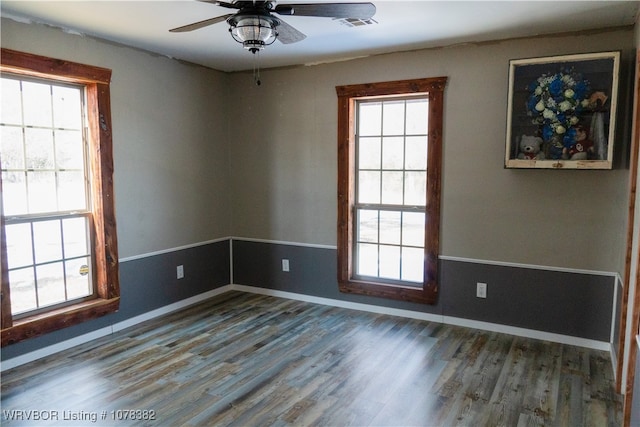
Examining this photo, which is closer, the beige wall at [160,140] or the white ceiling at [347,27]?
the white ceiling at [347,27]

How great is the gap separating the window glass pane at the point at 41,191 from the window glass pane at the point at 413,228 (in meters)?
3.10

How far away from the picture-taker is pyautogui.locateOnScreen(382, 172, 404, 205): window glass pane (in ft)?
14.4

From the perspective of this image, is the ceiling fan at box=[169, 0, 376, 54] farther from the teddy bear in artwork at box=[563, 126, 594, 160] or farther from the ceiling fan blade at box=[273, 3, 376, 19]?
the teddy bear in artwork at box=[563, 126, 594, 160]

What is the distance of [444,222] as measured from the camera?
13.5ft

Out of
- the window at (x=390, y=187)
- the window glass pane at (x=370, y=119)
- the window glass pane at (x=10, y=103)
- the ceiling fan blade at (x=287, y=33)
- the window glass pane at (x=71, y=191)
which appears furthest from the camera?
the window glass pane at (x=370, y=119)

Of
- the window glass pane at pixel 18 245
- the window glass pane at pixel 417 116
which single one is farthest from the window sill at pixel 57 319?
the window glass pane at pixel 417 116

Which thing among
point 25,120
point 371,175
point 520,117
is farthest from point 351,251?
point 25,120

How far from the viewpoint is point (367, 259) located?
4.64m

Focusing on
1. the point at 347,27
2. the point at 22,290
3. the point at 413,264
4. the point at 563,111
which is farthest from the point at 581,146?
the point at 22,290

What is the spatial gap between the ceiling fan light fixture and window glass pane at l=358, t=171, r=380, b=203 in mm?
2296

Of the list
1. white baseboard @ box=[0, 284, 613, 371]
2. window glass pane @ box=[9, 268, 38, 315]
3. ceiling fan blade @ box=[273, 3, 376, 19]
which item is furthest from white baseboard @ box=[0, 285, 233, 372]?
ceiling fan blade @ box=[273, 3, 376, 19]

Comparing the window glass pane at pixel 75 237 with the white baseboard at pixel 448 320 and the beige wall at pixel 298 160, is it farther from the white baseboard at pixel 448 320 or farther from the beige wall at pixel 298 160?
the white baseboard at pixel 448 320

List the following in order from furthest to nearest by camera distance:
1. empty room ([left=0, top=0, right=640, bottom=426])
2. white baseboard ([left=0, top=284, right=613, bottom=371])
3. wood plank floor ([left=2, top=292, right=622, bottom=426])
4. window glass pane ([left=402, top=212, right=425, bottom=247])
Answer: window glass pane ([left=402, top=212, right=425, bottom=247]) < white baseboard ([left=0, top=284, right=613, bottom=371]) < empty room ([left=0, top=0, right=640, bottom=426]) < wood plank floor ([left=2, top=292, right=622, bottom=426])

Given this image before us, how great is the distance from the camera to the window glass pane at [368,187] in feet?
14.8
